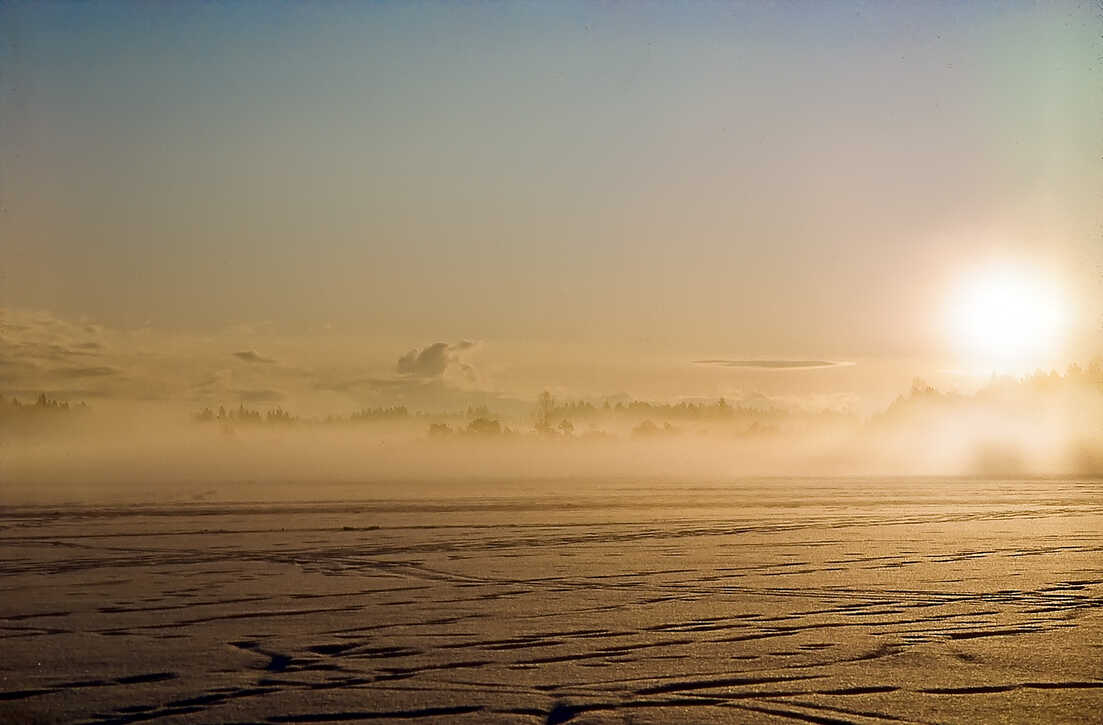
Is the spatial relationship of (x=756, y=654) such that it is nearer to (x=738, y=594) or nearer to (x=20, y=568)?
(x=738, y=594)

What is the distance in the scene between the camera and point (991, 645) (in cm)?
793

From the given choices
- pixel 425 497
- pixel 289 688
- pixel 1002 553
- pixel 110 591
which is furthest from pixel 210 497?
pixel 289 688

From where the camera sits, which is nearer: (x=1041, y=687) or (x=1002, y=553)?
(x=1041, y=687)

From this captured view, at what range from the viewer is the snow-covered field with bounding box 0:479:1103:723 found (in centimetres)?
634

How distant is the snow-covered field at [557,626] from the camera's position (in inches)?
250

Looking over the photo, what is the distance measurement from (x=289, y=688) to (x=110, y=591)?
5382mm

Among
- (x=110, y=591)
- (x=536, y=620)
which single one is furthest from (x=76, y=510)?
(x=536, y=620)

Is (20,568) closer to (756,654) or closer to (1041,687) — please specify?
(756,654)

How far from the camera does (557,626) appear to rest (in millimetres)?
8844

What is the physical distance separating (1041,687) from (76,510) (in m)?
24.6

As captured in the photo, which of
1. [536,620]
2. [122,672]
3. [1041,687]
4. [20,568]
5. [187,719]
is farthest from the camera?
[20,568]

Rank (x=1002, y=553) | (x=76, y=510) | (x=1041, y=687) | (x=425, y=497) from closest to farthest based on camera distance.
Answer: (x=1041, y=687)
(x=1002, y=553)
(x=76, y=510)
(x=425, y=497)

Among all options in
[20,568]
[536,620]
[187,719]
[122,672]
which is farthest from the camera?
[20,568]

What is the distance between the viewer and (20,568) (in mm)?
13305
